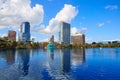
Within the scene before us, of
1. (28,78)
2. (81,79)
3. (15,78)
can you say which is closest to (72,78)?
(81,79)

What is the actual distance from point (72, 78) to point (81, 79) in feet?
7.20

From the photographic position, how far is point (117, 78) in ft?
156

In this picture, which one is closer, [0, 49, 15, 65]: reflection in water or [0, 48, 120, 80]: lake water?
[0, 48, 120, 80]: lake water

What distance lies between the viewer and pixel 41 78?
47250 millimetres

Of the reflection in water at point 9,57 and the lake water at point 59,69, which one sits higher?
the reflection in water at point 9,57

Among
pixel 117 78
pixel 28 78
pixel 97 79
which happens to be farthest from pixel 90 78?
pixel 28 78

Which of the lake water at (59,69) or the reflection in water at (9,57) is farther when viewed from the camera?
the reflection in water at (9,57)

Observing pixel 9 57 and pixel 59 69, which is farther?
pixel 9 57

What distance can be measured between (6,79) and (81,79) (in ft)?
56.4

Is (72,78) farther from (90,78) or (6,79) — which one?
(6,79)

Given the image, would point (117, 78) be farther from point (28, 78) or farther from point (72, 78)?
point (28, 78)

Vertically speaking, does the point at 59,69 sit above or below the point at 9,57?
below

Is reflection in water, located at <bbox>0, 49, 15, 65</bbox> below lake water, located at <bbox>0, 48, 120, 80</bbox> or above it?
above

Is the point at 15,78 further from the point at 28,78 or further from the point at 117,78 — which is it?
the point at 117,78
